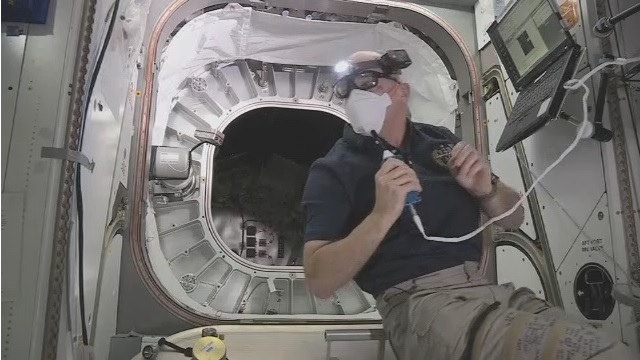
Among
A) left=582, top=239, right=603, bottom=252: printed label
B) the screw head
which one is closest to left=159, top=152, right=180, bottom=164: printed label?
the screw head

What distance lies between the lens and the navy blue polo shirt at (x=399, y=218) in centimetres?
159

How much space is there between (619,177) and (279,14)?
6.00 ft

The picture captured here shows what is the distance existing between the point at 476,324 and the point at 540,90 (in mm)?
931

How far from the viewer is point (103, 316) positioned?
6.03 feet

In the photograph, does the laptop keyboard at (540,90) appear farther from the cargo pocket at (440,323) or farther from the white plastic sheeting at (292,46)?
the cargo pocket at (440,323)

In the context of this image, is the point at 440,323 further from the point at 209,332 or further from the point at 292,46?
the point at 292,46

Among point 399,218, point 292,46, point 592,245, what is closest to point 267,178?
point 292,46

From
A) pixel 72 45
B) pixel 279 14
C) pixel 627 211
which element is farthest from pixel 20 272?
pixel 279 14

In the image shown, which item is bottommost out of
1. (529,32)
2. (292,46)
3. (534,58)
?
(534,58)

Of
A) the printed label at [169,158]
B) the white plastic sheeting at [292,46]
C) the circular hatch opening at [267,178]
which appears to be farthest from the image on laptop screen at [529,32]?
the printed label at [169,158]

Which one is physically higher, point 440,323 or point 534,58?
point 534,58

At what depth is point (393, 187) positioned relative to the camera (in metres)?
1.58

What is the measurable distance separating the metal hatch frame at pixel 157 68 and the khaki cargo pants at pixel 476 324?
2.35 feet

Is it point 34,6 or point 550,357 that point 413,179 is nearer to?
point 550,357
